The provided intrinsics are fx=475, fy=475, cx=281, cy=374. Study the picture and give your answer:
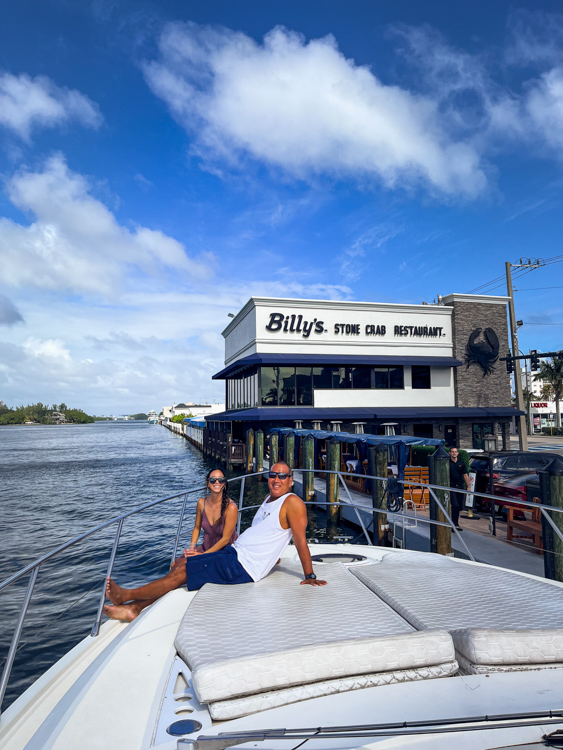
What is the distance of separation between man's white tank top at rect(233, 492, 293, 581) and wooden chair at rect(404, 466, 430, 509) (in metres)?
7.34

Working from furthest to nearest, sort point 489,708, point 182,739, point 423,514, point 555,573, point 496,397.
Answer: point 496,397 → point 423,514 → point 555,573 → point 489,708 → point 182,739

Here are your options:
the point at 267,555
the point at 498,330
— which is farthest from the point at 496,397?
the point at 267,555

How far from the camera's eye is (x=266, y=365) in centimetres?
2567

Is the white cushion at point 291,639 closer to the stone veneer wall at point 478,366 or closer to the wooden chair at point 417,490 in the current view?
the wooden chair at point 417,490

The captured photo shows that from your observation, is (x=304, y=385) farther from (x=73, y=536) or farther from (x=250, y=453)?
(x=73, y=536)

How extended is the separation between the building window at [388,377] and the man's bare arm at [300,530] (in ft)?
79.8

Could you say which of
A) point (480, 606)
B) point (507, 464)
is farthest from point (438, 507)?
point (507, 464)

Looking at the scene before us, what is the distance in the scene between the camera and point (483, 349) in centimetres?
2920

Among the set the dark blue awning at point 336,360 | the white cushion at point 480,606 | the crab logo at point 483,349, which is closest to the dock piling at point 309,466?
the dark blue awning at point 336,360

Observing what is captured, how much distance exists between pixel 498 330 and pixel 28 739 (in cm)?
3142

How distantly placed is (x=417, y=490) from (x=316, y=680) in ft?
35.3

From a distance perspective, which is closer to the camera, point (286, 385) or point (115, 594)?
point (115, 594)

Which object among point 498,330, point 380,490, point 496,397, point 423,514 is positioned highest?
point 498,330

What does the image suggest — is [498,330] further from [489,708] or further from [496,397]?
[489,708]
